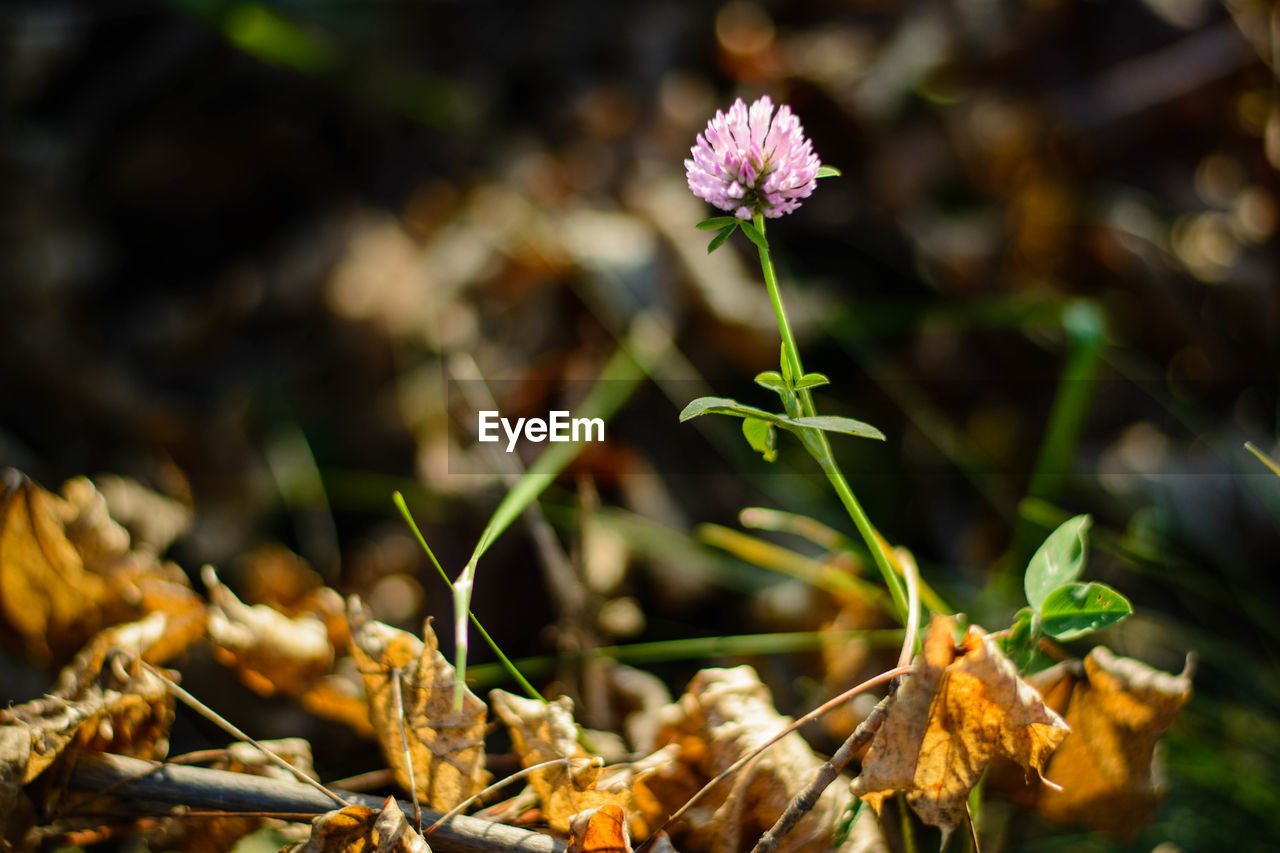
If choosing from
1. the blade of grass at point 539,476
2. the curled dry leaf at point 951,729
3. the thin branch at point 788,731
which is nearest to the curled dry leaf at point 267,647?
the blade of grass at point 539,476

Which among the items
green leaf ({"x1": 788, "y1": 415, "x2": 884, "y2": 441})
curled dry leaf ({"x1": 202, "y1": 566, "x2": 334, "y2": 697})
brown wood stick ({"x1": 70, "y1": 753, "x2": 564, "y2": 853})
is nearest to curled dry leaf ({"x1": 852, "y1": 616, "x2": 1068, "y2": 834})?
green leaf ({"x1": 788, "y1": 415, "x2": 884, "y2": 441})

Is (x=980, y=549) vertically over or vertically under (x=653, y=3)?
under

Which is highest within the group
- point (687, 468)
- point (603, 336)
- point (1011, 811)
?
point (603, 336)

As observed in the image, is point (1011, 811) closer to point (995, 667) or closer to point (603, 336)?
point (995, 667)

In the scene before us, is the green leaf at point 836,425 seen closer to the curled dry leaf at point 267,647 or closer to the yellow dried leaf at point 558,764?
the yellow dried leaf at point 558,764

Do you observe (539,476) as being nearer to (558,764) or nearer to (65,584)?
(558,764)

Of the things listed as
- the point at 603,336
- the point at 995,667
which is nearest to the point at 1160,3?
the point at 603,336

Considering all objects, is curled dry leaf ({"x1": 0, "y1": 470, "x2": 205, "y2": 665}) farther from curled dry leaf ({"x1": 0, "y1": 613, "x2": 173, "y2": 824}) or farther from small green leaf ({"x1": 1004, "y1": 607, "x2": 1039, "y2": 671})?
small green leaf ({"x1": 1004, "y1": 607, "x2": 1039, "y2": 671})

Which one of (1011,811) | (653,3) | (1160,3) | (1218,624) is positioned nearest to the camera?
(1011,811)
